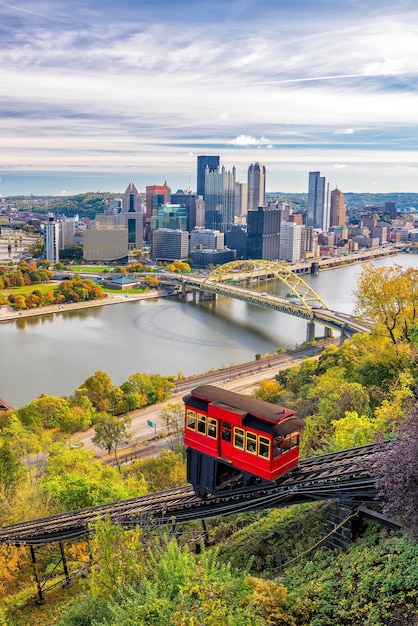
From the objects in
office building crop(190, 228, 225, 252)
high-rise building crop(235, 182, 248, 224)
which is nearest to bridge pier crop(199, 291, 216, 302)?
office building crop(190, 228, 225, 252)

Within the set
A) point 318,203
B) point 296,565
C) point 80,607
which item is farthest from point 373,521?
point 318,203

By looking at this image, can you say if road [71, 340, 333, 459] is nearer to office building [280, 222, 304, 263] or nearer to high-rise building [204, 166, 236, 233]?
office building [280, 222, 304, 263]

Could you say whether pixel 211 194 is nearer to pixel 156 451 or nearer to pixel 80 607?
pixel 156 451

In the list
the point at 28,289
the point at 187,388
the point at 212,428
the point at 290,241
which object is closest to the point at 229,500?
the point at 212,428

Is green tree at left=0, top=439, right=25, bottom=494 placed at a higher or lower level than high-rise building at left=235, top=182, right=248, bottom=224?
lower

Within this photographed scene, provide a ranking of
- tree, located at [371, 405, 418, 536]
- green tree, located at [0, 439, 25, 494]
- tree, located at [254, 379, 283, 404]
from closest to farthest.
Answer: tree, located at [371, 405, 418, 536] → green tree, located at [0, 439, 25, 494] → tree, located at [254, 379, 283, 404]

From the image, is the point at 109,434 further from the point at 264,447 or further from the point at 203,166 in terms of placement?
the point at 203,166
